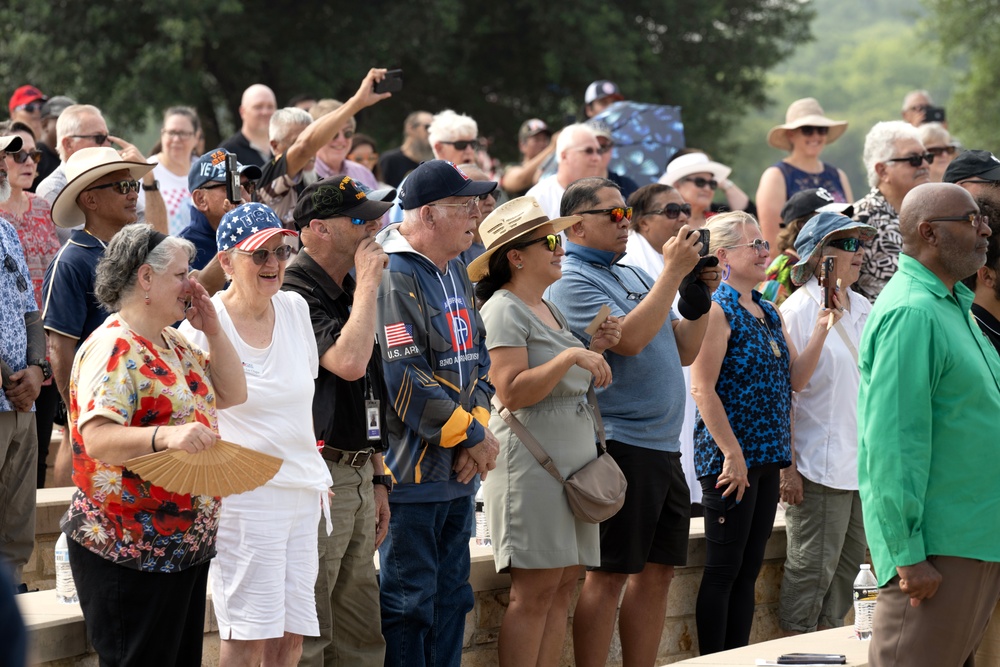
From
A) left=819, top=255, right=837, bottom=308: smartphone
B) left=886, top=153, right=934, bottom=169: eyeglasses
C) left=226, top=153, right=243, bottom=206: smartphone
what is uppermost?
left=886, top=153, right=934, bottom=169: eyeglasses

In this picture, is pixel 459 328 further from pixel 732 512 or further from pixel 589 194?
pixel 732 512

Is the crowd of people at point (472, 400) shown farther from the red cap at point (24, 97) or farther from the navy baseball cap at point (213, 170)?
the red cap at point (24, 97)

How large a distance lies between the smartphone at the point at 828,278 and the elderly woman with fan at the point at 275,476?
3.12 meters

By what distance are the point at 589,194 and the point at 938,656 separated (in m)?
2.66

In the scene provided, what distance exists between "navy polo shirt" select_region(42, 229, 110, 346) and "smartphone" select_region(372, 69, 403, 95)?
82.5 inches

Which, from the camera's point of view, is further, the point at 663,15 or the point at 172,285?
the point at 663,15

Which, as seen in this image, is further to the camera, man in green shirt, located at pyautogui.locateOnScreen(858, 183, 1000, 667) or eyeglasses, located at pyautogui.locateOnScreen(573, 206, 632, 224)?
eyeglasses, located at pyautogui.locateOnScreen(573, 206, 632, 224)

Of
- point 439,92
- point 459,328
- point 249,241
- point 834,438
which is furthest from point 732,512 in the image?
point 439,92

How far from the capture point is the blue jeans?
525cm

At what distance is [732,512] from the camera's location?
6.39 m

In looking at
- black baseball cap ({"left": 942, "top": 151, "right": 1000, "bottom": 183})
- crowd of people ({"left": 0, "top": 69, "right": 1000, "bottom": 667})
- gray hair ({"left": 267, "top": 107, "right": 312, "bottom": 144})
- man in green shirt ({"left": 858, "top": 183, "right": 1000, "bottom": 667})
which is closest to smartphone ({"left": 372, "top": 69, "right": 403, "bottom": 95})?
crowd of people ({"left": 0, "top": 69, "right": 1000, "bottom": 667})

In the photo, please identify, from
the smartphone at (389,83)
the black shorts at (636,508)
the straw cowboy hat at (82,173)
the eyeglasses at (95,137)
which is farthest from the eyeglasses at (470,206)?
the eyeglasses at (95,137)

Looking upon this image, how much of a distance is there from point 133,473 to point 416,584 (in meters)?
1.36

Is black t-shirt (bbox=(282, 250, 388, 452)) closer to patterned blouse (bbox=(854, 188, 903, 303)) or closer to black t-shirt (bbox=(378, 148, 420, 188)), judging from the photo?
patterned blouse (bbox=(854, 188, 903, 303))
